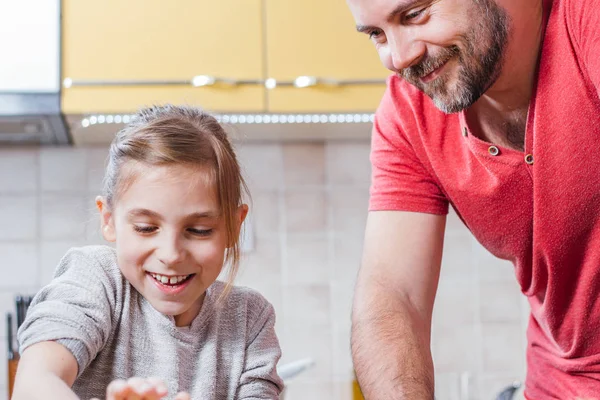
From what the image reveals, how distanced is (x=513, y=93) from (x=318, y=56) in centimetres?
81

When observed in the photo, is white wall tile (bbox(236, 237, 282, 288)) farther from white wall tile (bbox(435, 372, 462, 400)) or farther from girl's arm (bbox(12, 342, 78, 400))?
girl's arm (bbox(12, 342, 78, 400))

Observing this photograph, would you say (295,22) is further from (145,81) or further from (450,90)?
(450,90)

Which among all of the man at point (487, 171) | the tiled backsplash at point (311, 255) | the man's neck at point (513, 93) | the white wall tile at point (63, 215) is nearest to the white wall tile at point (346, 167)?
the tiled backsplash at point (311, 255)

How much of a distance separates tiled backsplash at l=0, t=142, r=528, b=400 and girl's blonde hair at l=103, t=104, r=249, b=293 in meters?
1.00

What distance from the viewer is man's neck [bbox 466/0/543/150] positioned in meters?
1.21

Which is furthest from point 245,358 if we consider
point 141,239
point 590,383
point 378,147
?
point 590,383

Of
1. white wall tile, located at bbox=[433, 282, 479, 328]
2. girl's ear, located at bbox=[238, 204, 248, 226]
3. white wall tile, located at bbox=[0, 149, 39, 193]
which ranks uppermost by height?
white wall tile, located at bbox=[0, 149, 39, 193]

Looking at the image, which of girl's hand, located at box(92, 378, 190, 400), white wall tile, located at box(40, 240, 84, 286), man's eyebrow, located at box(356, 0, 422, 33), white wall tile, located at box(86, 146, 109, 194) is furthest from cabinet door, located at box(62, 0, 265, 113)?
girl's hand, located at box(92, 378, 190, 400)

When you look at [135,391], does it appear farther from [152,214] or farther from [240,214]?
[240,214]

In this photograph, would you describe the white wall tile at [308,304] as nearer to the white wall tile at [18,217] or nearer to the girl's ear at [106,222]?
the white wall tile at [18,217]

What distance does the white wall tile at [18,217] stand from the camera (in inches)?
85.4

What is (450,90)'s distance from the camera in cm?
117

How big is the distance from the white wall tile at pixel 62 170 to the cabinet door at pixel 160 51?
12.9 inches

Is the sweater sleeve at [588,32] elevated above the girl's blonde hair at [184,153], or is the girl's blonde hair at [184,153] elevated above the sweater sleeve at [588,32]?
the sweater sleeve at [588,32]
